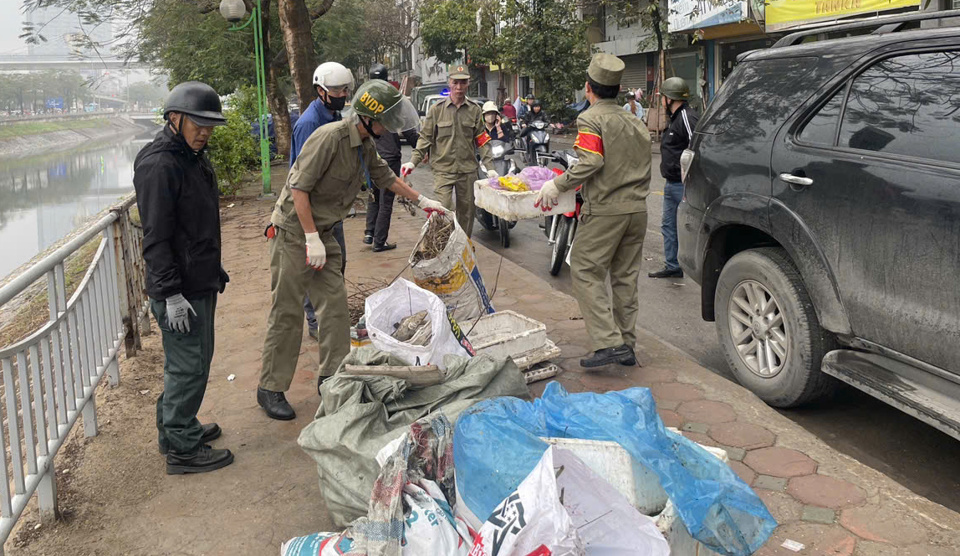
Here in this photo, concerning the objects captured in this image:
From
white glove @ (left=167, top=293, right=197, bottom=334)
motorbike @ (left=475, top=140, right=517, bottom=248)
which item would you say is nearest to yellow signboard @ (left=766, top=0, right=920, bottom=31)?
motorbike @ (left=475, top=140, right=517, bottom=248)

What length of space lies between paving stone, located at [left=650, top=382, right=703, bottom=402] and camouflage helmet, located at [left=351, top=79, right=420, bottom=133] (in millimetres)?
1984

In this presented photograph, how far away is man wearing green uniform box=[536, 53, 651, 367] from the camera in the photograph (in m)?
4.53

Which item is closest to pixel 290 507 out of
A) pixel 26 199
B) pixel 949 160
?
pixel 949 160

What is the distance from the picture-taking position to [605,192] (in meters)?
4.57

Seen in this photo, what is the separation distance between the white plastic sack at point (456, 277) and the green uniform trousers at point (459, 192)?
2369 millimetres

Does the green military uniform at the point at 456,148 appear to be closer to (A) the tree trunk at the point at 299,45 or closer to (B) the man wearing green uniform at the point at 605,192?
(B) the man wearing green uniform at the point at 605,192

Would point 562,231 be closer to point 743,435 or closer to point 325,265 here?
point 325,265

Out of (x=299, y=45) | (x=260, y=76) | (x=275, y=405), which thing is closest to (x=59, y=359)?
(x=275, y=405)

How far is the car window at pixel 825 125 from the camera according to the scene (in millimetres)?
3762

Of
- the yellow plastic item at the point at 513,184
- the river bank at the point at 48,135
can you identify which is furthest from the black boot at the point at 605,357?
the river bank at the point at 48,135

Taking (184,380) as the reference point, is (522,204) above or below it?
above

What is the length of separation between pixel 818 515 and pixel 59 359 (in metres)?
3.16

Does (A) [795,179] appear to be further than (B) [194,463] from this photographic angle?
Yes

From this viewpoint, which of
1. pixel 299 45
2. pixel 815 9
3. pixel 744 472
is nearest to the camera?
pixel 744 472
